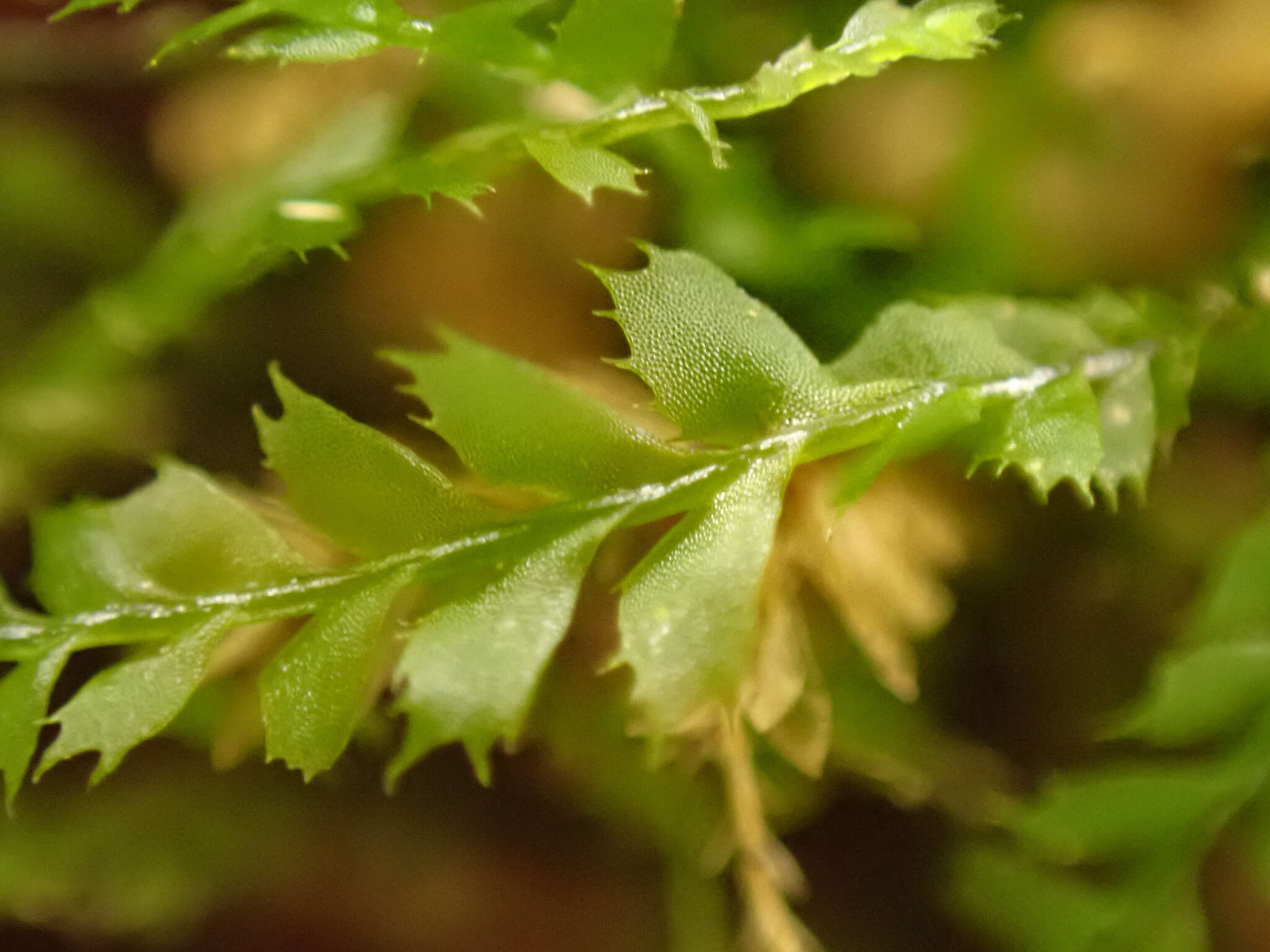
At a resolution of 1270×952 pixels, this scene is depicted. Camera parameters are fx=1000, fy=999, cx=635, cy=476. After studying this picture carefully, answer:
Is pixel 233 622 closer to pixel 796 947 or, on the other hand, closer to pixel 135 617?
pixel 135 617

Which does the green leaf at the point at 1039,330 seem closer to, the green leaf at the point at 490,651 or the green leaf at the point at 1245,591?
the green leaf at the point at 1245,591

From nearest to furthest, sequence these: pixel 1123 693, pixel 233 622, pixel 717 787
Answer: pixel 233 622, pixel 717 787, pixel 1123 693

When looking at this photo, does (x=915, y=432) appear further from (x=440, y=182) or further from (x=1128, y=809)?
(x=1128, y=809)

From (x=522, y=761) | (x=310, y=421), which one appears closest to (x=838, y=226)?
(x=310, y=421)

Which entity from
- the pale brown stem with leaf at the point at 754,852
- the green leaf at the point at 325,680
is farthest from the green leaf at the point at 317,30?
the pale brown stem with leaf at the point at 754,852

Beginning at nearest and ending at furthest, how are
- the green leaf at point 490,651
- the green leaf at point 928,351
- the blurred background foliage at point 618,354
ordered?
the green leaf at point 490,651
the green leaf at point 928,351
the blurred background foliage at point 618,354

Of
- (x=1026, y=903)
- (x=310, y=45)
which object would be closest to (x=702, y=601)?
(x=310, y=45)

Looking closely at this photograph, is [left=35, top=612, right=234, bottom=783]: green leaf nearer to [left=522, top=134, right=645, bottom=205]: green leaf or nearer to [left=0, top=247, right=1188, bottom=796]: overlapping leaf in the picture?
[left=0, top=247, right=1188, bottom=796]: overlapping leaf
